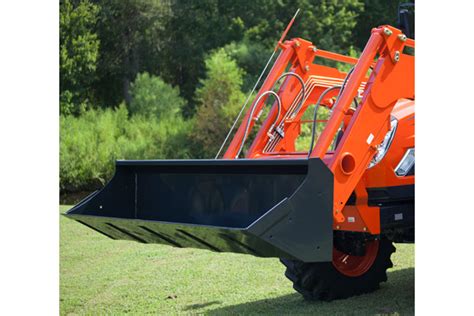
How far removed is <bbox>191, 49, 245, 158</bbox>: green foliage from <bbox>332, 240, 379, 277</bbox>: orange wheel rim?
8.05m

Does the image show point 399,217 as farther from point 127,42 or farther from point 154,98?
point 154,98

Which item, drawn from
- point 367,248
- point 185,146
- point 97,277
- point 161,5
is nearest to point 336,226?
point 367,248

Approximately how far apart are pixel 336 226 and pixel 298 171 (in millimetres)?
523

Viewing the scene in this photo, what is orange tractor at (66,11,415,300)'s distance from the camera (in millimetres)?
2783

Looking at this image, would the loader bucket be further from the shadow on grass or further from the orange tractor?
the shadow on grass

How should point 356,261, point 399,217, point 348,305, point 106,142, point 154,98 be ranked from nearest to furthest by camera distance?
point 399,217 < point 348,305 < point 356,261 < point 106,142 < point 154,98

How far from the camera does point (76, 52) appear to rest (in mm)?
9859

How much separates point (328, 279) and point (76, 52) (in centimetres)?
684

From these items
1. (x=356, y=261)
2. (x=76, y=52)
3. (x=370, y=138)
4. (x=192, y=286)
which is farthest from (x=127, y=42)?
(x=370, y=138)

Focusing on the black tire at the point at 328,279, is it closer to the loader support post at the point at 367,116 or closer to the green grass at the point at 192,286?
the green grass at the point at 192,286

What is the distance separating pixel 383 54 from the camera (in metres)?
3.36

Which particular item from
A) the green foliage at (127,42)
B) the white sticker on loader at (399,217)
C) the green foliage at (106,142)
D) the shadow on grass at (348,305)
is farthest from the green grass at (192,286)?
the green foliage at (106,142)

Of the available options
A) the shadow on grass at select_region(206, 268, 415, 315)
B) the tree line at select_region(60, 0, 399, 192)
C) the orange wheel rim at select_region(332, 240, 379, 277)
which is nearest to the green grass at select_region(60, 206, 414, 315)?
the shadow on grass at select_region(206, 268, 415, 315)
